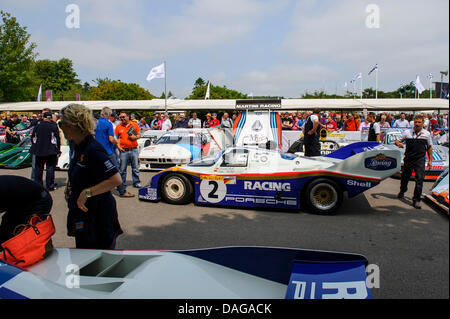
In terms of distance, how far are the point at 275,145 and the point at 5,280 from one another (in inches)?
403

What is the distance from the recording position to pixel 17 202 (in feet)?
8.74

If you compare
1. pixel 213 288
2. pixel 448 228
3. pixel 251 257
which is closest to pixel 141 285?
pixel 213 288

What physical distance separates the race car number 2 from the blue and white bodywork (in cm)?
323

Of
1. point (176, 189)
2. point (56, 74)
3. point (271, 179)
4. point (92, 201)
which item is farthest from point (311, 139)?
point (56, 74)

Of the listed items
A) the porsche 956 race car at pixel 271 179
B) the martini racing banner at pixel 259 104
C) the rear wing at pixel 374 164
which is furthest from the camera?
the martini racing banner at pixel 259 104

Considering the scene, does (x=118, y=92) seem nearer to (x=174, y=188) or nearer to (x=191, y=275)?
(x=174, y=188)

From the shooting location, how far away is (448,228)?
3.44ft

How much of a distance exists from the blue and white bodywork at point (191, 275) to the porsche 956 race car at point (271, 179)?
10.6ft

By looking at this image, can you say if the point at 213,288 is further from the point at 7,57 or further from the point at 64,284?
the point at 7,57

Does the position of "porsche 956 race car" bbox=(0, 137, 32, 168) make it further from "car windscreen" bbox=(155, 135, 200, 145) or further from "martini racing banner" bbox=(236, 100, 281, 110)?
"martini racing banner" bbox=(236, 100, 281, 110)

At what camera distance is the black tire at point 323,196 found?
5.50 metres

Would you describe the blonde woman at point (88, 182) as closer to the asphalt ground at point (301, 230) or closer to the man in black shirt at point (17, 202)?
the man in black shirt at point (17, 202)

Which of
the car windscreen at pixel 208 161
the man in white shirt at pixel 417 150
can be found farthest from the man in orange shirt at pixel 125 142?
the man in white shirt at pixel 417 150

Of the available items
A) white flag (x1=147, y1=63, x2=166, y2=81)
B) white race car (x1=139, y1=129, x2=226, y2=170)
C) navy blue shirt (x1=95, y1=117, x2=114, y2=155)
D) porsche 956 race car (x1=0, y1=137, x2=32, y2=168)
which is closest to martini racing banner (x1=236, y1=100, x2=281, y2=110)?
white race car (x1=139, y1=129, x2=226, y2=170)
